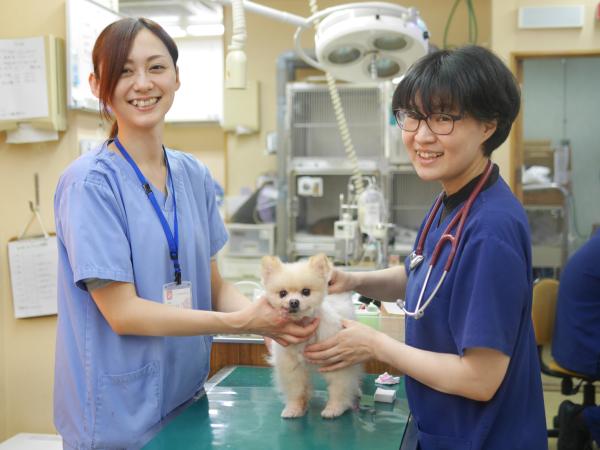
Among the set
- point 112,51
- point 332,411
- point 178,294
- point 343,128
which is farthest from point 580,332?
point 112,51

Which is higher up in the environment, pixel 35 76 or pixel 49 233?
pixel 35 76

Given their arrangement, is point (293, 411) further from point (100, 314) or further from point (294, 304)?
point (100, 314)

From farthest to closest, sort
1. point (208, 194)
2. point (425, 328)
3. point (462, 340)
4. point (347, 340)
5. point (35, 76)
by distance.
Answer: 1. point (35, 76)
2. point (208, 194)
3. point (347, 340)
4. point (425, 328)
5. point (462, 340)

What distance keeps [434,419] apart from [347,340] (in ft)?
0.79

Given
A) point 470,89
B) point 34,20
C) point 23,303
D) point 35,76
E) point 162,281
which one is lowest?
point 23,303

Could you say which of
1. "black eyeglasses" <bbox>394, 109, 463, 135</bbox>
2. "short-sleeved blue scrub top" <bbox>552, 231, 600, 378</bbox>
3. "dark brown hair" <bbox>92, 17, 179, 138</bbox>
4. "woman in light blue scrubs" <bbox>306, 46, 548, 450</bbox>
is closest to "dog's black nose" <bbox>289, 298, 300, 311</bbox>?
"woman in light blue scrubs" <bbox>306, 46, 548, 450</bbox>

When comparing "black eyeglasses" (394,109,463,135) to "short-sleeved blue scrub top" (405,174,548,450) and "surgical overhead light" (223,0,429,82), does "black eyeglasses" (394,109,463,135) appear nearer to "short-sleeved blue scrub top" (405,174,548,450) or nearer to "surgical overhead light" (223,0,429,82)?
"short-sleeved blue scrub top" (405,174,548,450)

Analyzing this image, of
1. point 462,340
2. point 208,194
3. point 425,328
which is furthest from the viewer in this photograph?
point 208,194

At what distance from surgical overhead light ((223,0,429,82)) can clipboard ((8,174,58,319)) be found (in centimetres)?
136

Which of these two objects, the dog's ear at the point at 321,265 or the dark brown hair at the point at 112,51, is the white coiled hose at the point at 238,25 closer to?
the dark brown hair at the point at 112,51

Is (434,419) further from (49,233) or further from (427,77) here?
(49,233)

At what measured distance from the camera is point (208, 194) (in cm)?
162

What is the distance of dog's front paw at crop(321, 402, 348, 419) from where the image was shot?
1463mm

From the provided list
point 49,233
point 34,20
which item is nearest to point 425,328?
point 49,233
